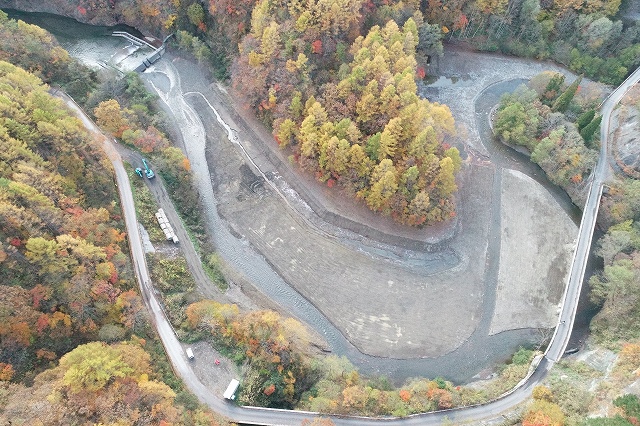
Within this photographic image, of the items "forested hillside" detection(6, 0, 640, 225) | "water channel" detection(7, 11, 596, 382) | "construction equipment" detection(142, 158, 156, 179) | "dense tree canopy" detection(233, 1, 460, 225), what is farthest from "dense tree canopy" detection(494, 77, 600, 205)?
"construction equipment" detection(142, 158, 156, 179)

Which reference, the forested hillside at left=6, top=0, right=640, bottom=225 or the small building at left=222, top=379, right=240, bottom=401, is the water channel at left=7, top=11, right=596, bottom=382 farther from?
the small building at left=222, top=379, right=240, bottom=401

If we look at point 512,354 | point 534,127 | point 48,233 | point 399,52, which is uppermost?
point 399,52

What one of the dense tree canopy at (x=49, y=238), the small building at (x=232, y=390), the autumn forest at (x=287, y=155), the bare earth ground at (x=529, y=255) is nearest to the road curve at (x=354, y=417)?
the small building at (x=232, y=390)

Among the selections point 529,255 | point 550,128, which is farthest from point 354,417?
point 550,128

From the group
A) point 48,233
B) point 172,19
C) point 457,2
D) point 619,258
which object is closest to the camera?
point 48,233

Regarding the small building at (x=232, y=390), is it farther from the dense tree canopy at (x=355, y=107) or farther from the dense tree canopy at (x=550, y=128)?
the dense tree canopy at (x=550, y=128)

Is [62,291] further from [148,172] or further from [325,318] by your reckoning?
[325,318]

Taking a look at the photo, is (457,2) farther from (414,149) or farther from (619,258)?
(619,258)

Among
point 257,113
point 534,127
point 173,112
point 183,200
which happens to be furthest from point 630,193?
point 173,112

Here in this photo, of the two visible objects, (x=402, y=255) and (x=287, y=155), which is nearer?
(x=402, y=255)
